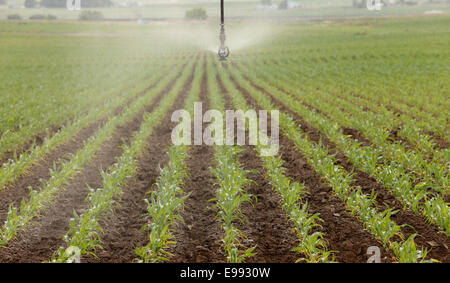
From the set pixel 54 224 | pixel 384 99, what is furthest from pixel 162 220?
pixel 384 99

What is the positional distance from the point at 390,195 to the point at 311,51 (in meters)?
42.0

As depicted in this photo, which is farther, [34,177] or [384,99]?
[384,99]

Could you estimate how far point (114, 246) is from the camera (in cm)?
522

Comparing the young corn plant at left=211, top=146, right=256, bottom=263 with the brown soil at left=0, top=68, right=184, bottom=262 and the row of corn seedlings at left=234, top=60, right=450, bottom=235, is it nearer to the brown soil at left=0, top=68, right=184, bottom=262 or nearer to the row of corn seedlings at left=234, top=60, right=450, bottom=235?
the brown soil at left=0, top=68, right=184, bottom=262

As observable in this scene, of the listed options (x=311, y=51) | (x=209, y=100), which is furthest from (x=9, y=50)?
(x=209, y=100)

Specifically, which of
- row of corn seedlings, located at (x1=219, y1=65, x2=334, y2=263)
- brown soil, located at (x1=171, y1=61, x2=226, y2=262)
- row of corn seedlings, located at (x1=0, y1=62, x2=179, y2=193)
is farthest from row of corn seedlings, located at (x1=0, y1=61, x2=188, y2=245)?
row of corn seedlings, located at (x1=219, y1=65, x2=334, y2=263)


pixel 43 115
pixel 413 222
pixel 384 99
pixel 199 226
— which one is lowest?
pixel 199 226

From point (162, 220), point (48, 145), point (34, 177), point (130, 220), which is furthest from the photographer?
point (48, 145)

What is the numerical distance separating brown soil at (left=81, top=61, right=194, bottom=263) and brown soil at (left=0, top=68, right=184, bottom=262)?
0.61m
